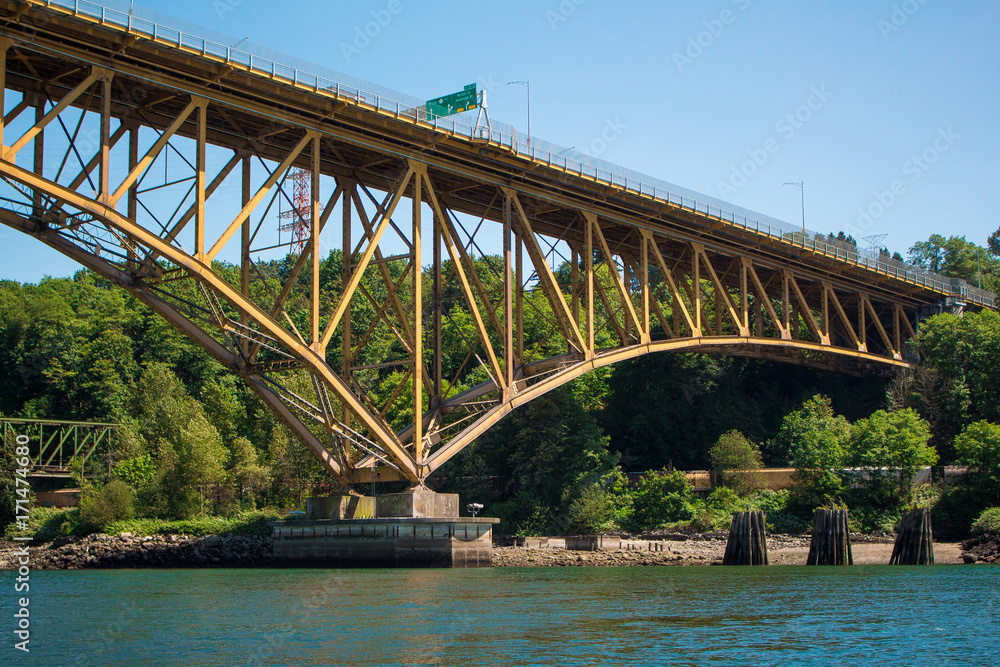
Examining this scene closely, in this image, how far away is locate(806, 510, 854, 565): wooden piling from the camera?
1791 inches

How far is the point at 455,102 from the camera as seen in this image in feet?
141

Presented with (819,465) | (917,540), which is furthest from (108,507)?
(917,540)

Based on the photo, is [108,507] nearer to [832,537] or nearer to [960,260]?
[832,537]

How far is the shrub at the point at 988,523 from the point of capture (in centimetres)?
4750

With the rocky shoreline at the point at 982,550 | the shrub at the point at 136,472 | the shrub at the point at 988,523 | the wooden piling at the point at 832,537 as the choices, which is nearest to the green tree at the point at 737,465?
the shrub at the point at 988,523

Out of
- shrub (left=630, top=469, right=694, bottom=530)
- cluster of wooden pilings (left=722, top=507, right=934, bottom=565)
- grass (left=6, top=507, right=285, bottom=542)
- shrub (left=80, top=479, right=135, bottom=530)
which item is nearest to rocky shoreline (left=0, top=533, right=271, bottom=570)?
grass (left=6, top=507, right=285, bottom=542)

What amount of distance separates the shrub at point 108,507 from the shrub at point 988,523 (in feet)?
137

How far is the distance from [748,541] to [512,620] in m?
25.1

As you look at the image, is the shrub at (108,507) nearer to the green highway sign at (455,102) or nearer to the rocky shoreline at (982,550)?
the green highway sign at (455,102)

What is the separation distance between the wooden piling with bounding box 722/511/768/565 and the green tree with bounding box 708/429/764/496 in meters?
13.9

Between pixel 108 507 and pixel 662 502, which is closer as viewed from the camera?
pixel 108 507

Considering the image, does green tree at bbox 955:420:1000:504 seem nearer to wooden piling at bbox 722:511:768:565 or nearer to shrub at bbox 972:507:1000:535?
shrub at bbox 972:507:1000:535

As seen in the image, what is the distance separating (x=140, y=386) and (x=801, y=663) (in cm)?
6089

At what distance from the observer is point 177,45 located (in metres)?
31.7
